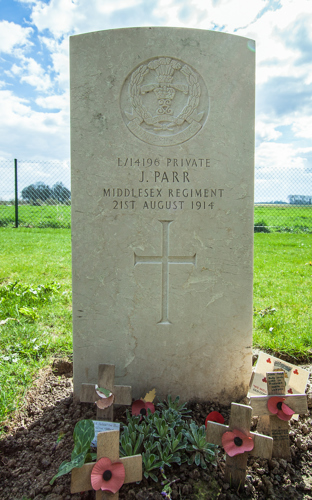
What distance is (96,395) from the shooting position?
1966mm

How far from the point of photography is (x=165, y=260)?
85.6 inches

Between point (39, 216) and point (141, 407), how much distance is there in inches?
374

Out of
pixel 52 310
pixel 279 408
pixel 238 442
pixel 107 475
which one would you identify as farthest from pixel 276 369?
pixel 52 310

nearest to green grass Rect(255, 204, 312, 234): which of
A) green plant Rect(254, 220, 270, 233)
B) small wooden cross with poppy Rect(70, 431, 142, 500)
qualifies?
green plant Rect(254, 220, 270, 233)

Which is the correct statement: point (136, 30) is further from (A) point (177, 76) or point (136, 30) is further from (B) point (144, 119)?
(B) point (144, 119)

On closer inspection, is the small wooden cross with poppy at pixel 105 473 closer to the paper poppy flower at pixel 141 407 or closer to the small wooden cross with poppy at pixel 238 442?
the small wooden cross with poppy at pixel 238 442

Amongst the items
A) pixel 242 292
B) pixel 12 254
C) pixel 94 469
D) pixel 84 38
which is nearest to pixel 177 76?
pixel 84 38

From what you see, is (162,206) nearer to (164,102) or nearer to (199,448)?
(164,102)

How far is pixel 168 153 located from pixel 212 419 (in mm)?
1539

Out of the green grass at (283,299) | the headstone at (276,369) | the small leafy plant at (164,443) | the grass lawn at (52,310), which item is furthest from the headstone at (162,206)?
the green grass at (283,299)

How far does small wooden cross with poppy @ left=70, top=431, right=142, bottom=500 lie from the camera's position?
144 cm

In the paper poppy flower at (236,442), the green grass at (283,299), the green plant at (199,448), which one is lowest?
the green plant at (199,448)

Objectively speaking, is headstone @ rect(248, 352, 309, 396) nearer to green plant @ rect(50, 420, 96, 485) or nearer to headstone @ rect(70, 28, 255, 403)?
headstone @ rect(70, 28, 255, 403)

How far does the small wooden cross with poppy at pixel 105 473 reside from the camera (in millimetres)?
1437
